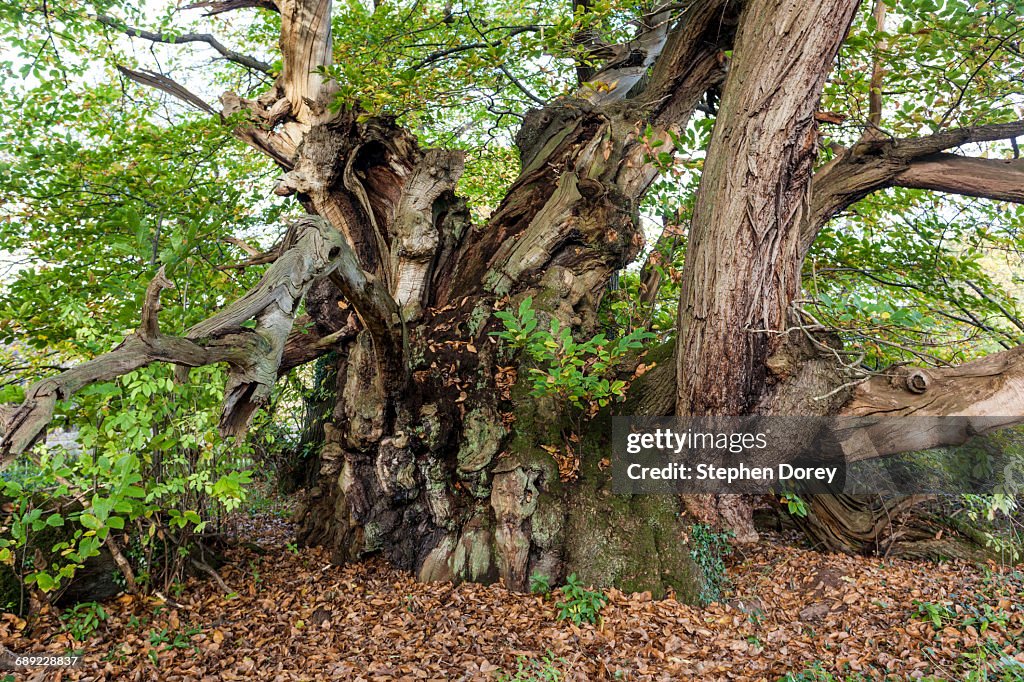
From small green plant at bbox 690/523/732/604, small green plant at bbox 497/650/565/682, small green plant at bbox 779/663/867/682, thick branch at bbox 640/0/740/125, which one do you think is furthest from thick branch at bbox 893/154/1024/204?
small green plant at bbox 497/650/565/682

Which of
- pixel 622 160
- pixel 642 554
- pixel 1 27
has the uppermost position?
pixel 1 27

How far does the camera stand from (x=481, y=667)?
11.4ft

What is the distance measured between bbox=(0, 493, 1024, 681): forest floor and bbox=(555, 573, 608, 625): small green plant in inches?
2.2

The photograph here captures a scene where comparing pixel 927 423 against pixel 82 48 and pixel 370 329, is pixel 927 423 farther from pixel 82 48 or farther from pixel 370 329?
pixel 82 48

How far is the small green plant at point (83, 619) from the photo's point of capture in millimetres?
3578

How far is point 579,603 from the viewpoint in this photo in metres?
4.05

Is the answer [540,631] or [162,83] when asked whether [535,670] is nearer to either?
[540,631]

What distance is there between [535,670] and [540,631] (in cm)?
49

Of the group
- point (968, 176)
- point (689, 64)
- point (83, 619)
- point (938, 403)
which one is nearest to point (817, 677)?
point (938, 403)

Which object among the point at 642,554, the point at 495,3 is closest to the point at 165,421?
the point at 642,554

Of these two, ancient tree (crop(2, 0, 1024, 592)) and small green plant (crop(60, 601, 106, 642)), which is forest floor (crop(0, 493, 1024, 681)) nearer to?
small green plant (crop(60, 601, 106, 642))

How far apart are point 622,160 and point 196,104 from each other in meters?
5.11

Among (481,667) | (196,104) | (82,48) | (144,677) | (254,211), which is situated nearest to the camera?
(144,677)

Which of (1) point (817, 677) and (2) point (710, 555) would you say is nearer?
(1) point (817, 677)
